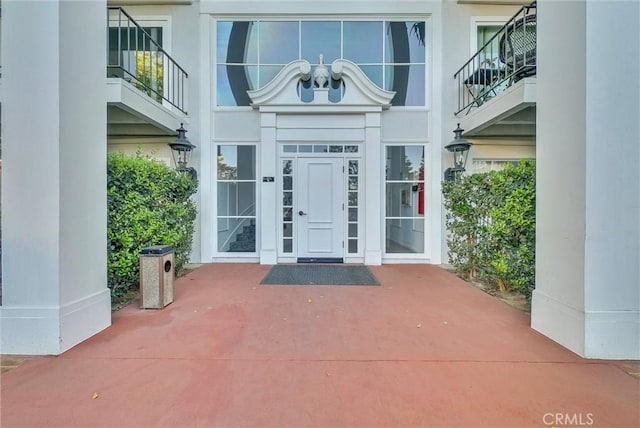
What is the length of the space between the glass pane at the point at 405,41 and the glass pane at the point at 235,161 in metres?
3.53

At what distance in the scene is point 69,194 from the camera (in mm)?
2559

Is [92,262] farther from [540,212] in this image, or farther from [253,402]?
[540,212]

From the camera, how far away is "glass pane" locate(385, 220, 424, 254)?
20.4 ft

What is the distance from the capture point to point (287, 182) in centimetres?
619

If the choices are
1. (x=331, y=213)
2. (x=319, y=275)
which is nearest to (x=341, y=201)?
(x=331, y=213)

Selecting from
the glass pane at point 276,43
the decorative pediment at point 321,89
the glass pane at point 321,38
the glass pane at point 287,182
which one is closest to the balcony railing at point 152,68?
the decorative pediment at point 321,89

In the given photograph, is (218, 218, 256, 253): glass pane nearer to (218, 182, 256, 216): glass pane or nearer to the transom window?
(218, 182, 256, 216): glass pane

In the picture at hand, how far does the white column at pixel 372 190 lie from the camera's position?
6.01m

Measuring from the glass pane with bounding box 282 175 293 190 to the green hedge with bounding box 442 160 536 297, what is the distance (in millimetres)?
3135

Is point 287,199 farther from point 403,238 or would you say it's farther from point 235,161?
point 403,238

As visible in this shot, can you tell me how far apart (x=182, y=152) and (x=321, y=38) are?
12.2 ft

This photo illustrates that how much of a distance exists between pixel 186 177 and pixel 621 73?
5.42 m

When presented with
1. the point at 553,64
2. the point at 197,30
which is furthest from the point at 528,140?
the point at 197,30

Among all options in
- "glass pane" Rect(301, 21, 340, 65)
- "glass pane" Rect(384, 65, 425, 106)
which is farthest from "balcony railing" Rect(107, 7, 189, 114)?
"glass pane" Rect(384, 65, 425, 106)
